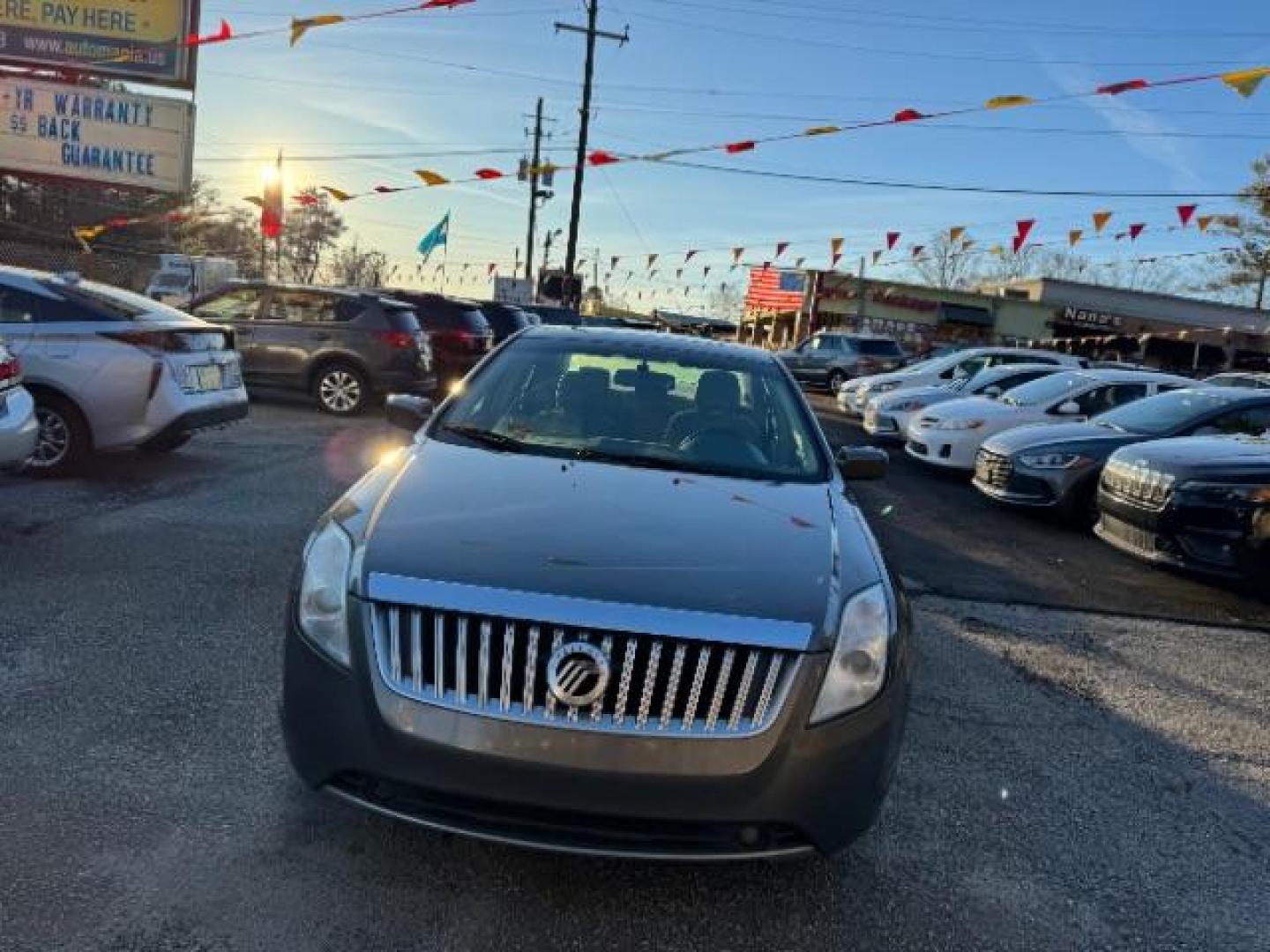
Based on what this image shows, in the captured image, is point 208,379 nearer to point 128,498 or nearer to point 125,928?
point 128,498

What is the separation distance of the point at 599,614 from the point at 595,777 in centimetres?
38

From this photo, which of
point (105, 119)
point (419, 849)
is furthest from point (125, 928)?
point (105, 119)

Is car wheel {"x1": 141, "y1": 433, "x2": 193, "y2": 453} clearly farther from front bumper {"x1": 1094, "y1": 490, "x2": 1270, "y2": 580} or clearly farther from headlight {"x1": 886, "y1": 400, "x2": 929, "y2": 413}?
headlight {"x1": 886, "y1": 400, "x2": 929, "y2": 413}

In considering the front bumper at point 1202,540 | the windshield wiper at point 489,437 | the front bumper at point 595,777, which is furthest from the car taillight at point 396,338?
the front bumper at point 595,777

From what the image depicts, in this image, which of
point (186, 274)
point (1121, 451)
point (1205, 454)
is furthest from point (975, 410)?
point (186, 274)

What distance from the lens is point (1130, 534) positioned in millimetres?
7008

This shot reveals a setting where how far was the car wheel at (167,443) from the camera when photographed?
766cm

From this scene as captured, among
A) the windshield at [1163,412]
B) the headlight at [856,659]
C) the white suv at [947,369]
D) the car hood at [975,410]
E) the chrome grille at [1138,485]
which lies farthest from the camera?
the white suv at [947,369]

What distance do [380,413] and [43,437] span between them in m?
6.10

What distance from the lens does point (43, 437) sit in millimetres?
7176

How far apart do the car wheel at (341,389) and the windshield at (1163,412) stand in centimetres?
862

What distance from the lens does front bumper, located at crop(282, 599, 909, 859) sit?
231 cm

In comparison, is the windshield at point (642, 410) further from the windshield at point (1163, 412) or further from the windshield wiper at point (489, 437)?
the windshield at point (1163, 412)

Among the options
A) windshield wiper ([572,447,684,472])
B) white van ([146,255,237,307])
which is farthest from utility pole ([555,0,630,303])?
windshield wiper ([572,447,684,472])
